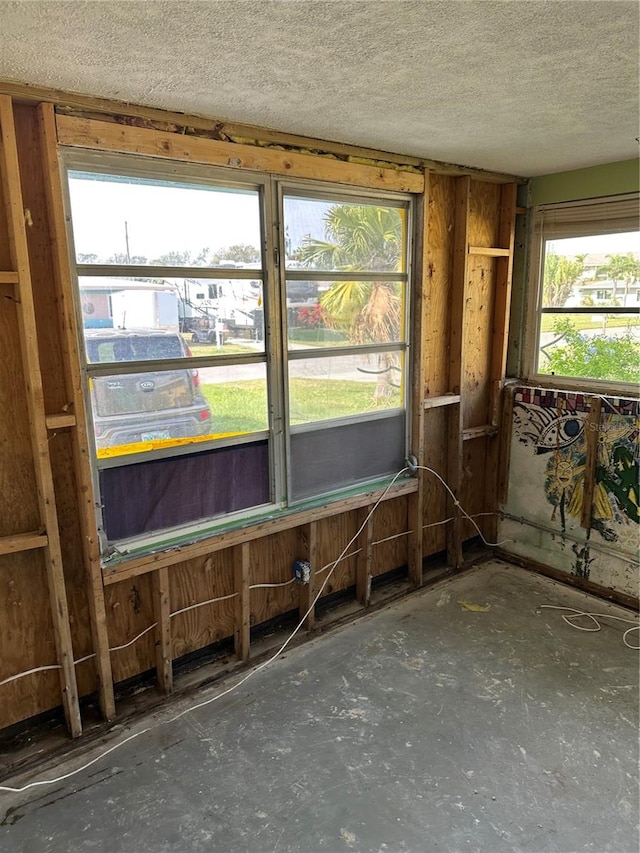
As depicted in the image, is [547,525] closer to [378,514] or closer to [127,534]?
[378,514]

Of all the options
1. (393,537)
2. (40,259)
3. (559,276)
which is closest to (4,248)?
(40,259)

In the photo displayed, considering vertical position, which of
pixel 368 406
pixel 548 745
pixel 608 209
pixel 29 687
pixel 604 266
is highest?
pixel 608 209

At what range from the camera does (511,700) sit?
8.88 feet

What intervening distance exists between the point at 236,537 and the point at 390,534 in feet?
4.28

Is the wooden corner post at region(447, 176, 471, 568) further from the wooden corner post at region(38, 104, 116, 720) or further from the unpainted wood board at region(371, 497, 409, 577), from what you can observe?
the wooden corner post at region(38, 104, 116, 720)

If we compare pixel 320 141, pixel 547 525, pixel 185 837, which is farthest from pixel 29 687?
pixel 547 525

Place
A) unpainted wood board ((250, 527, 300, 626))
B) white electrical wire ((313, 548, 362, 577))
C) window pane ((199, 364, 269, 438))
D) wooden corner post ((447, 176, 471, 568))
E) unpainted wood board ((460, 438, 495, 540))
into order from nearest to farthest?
window pane ((199, 364, 269, 438)) → unpainted wood board ((250, 527, 300, 626)) → white electrical wire ((313, 548, 362, 577)) → wooden corner post ((447, 176, 471, 568)) → unpainted wood board ((460, 438, 495, 540))

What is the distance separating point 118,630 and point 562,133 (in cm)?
327

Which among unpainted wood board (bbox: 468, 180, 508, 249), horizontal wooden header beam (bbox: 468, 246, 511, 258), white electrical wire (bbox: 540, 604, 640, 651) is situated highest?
unpainted wood board (bbox: 468, 180, 508, 249)

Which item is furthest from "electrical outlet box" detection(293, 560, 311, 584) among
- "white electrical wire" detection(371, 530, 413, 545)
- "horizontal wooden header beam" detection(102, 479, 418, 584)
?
"white electrical wire" detection(371, 530, 413, 545)

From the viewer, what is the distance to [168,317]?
2551mm

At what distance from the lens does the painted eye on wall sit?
12.1 ft

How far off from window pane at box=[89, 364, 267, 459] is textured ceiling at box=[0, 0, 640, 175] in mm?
1148

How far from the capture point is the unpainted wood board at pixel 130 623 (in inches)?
105
